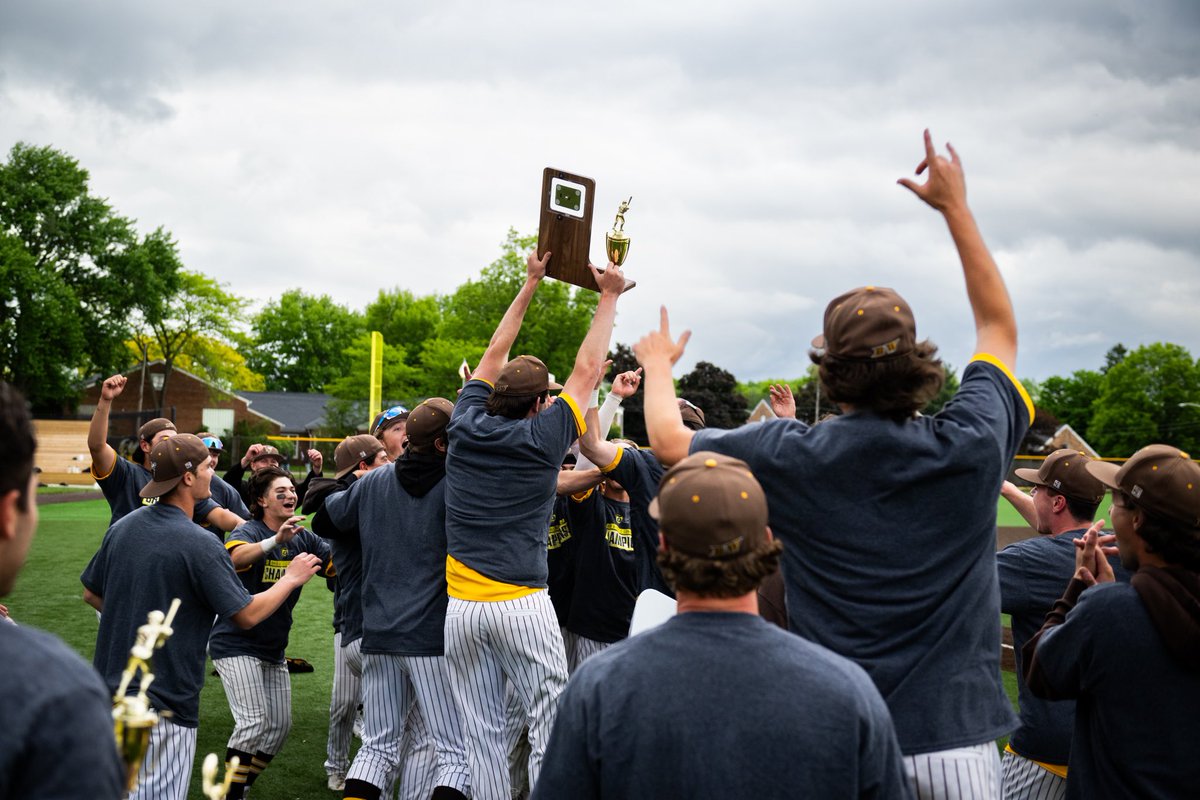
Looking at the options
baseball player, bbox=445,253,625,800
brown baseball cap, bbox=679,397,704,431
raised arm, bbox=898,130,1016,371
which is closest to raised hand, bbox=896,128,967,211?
raised arm, bbox=898,130,1016,371

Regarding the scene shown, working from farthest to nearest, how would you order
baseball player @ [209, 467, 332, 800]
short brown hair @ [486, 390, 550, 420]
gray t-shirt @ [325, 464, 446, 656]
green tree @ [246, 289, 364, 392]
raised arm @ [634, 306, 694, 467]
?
green tree @ [246, 289, 364, 392], baseball player @ [209, 467, 332, 800], gray t-shirt @ [325, 464, 446, 656], short brown hair @ [486, 390, 550, 420], raised arm @ [634, 306, 694, 467]

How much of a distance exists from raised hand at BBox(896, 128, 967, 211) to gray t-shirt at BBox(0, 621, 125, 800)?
2560mm

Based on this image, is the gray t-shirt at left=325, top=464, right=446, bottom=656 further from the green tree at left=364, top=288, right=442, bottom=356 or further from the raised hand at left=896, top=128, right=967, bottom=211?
the green tree at left=364, top=288, right=442, bottom=356

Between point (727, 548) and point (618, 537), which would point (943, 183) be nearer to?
point (727, 548)

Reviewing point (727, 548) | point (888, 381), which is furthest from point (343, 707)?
point (727, 548)

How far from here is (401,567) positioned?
5.54 metres

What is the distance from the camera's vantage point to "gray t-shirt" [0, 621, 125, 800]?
5.24 feet

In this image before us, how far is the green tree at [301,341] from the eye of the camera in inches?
3536

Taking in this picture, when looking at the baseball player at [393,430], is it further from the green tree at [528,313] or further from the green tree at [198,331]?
the green tree at [198,331]

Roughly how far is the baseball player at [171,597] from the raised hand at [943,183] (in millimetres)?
3309

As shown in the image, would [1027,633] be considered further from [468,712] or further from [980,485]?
[468,712]

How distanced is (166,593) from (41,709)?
120 inches

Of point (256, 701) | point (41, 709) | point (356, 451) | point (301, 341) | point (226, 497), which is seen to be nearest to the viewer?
point (41, 709)

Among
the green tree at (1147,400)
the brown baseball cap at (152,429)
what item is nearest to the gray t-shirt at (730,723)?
the brown baseball cap at (152,429)
